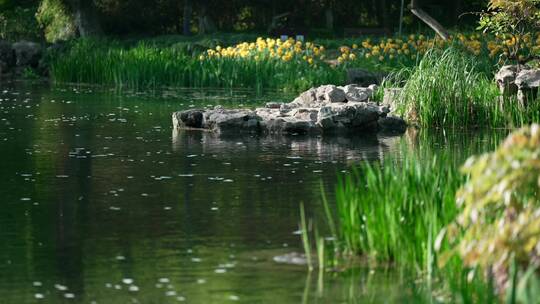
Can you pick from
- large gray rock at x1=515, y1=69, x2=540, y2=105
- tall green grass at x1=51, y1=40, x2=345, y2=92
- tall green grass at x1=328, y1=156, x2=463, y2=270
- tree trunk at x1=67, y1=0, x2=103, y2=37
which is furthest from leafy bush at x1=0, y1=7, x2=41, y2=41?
tall green grass at x1=328, y1=156, x2=463, y2=270

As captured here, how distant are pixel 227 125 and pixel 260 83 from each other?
10.1 meters

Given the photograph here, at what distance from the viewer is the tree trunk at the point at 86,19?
156ft

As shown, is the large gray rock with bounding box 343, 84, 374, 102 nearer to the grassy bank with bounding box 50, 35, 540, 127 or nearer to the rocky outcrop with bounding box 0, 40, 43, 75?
the grassy bank with bounding box 50, 35, 540, 127

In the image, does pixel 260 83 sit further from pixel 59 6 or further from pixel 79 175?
pixel 59 6

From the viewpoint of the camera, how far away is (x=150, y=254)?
10164 millimetres

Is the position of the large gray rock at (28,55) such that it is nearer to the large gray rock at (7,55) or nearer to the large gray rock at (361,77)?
the large gray rock at (7,55)

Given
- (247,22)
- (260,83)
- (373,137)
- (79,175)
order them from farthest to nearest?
(247,22) < (260,83) < (373,137) < (79,175)

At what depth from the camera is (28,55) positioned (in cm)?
4103

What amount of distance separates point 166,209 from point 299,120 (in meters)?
8.55

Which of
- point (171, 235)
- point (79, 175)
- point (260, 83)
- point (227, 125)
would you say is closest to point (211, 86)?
Result: point (260, 83)

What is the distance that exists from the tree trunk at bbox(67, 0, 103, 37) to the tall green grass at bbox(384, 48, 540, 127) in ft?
89.4

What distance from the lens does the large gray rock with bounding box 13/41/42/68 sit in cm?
4097

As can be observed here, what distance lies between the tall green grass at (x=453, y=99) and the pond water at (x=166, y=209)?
2.85 ft

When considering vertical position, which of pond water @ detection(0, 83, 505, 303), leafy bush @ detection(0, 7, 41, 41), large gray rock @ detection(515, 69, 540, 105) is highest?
leafy bush @ detection(0, 7, 41, 41)
